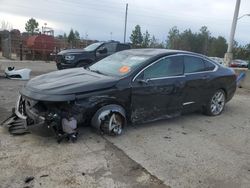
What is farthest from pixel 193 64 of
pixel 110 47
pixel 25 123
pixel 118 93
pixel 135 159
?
pixel 110 47

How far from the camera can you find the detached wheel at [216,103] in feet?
23.1

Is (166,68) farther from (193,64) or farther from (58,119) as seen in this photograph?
(58,119)

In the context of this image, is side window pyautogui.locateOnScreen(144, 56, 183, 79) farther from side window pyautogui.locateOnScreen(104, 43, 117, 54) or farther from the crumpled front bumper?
→ side window pyautogui.locateOnScreen(104, 43, 117, 54)

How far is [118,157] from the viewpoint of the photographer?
440cm

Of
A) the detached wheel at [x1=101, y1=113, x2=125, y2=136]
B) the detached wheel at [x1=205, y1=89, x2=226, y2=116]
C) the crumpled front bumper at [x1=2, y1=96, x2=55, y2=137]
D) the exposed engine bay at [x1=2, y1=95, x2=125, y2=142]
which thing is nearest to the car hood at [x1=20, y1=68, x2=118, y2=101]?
the exposed engine bay at [x1=2, y1=95, x2=125, y2=142]

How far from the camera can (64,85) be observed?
4.82 m

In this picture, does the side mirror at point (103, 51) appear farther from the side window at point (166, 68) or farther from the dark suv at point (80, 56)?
the side window at point (166, 68)

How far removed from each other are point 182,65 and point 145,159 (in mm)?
2589

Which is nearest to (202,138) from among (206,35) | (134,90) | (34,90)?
(134,90)

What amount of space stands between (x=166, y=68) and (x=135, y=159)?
2253 mm

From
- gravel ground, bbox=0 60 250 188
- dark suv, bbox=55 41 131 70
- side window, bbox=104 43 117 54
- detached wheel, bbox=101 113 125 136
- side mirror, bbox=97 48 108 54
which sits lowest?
gravel ground, bbox=0 60 250 188

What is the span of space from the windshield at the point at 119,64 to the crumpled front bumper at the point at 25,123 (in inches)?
62.3

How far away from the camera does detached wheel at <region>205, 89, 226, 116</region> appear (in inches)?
277

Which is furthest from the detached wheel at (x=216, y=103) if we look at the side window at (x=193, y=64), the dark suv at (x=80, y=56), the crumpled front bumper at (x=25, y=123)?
the dark suv at (x=80, y=56)
